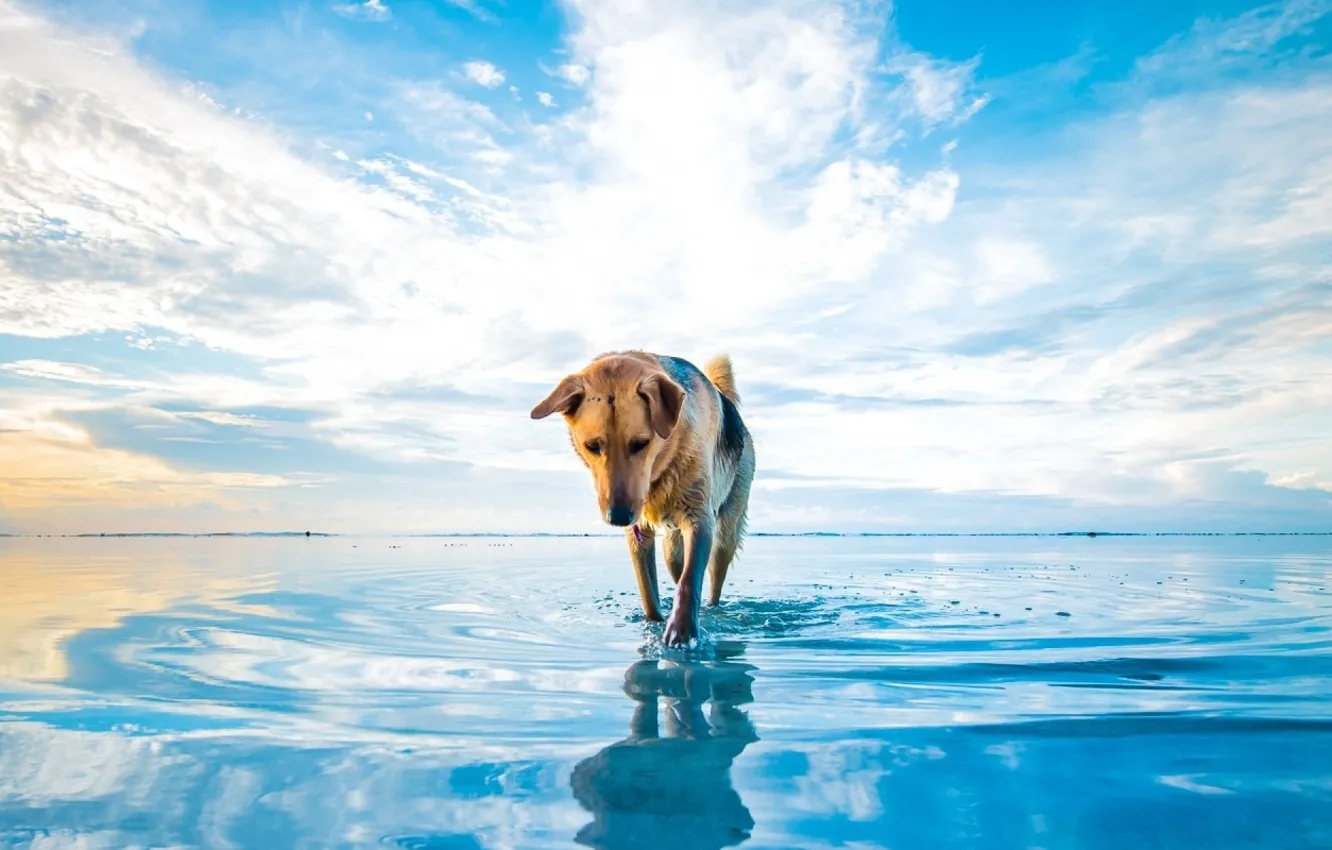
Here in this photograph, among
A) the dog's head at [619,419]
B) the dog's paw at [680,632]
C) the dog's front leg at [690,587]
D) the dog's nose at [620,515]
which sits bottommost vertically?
the dog's paw at [680,632]

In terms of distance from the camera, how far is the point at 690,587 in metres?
5.34

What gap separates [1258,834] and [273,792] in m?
2.71

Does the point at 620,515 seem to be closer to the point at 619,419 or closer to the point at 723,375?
the point at 619,419

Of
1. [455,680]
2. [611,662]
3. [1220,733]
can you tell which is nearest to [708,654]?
[611,662]

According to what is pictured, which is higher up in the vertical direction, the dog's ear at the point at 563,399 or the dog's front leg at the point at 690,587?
the dog's ear at the point at 563,399

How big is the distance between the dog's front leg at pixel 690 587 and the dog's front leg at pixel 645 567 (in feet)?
1.68

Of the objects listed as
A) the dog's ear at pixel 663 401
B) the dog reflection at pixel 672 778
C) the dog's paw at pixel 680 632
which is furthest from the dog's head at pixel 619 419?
the dog reflection at pixel 672 778

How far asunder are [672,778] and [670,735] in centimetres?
50

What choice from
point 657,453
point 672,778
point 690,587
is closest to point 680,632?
point 690,587

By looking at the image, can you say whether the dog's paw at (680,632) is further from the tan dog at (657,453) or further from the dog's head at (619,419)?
the dog's head at (619,419)

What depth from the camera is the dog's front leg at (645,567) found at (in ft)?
21.4

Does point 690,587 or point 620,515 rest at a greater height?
point 620,515

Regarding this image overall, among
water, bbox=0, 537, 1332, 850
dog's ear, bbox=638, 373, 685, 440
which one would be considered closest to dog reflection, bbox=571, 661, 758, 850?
water, bbox=0, 537, 1332, 850

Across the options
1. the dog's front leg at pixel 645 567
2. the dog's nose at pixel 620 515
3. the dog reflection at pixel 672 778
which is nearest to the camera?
the dog reflection at pixel 672 778
